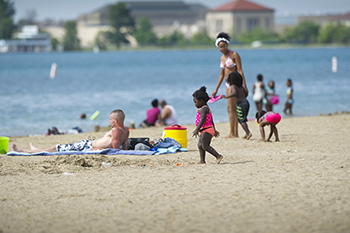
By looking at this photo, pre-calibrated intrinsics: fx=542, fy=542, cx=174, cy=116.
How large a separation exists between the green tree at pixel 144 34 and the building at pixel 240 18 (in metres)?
20.2

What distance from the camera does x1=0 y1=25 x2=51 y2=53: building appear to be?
169 m

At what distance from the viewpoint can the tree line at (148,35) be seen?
517ft

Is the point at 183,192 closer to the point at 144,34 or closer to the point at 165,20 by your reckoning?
the point at 144,34

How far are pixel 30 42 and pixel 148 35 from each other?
126 ft

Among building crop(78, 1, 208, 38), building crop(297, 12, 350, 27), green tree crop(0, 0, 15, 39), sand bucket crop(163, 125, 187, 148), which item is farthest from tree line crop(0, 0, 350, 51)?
sand bucket crop(163, 125, 187, 148)

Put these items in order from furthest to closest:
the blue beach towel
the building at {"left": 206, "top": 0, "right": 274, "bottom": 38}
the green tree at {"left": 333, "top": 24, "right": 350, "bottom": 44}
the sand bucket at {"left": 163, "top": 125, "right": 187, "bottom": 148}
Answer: the building at {"left": 206, "top": 0, "right": 274, "bottom": 38}, the green tree at {"left": 333, "top": 24, "right": 350, "bottom": 44}, the sand bucket at {"left": 163, "top": 125, "right": 187, "bottom": 148}, the blue beach towel

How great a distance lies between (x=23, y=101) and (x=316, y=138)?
18280mm

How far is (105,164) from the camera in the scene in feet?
25.5

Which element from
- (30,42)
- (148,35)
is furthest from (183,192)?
(30,42)

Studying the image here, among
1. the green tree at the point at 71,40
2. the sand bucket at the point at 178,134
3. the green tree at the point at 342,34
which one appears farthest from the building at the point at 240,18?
the sand bucket at the point at 178,134

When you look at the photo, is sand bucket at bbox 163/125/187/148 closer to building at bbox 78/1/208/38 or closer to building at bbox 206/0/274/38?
building at bbox 206/0/274/38

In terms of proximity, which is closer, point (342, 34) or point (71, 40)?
point (342, 34)

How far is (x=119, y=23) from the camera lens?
165 metres

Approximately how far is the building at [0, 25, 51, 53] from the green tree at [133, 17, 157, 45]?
95.3 feet
